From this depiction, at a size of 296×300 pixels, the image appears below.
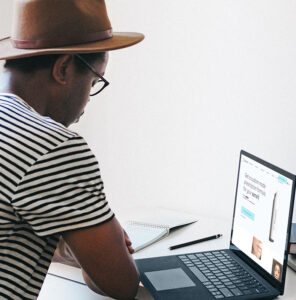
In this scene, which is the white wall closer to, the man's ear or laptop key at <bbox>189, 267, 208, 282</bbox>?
laptop key at <bbox>189, 267, 208, 282</bbox>

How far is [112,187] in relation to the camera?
217 cm

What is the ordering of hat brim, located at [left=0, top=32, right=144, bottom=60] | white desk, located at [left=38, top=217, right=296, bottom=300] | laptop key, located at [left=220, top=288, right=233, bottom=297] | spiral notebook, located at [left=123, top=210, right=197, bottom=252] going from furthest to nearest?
spiral notebook, located at [left=123, top=210, right=197, bottom=252]
white desk, located at [left=38, top=217, right=296, bottom=300]
laptop key, located at [left=220, top=288, right=233, bottom=297]
hat brim, located at [left=0, top=32, right=144, bottom=60]

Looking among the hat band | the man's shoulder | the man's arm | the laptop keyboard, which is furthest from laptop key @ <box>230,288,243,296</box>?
the hat band

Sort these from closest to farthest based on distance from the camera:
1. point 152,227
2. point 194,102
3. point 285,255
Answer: point 285,255 < point 152,227 < point 194,102

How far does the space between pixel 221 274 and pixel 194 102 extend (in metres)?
0.74

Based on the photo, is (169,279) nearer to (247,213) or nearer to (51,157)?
(247,213)

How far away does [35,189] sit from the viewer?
0.99m

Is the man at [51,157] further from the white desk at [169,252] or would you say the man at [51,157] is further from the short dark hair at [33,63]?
the white desk at [169,252]

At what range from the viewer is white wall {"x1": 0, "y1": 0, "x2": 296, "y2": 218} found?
1721 mm

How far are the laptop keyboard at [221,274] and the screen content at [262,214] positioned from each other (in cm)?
5

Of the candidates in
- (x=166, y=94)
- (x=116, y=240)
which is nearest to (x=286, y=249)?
(x=116, y=240)

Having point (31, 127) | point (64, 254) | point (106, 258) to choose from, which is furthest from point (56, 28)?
point (64, 254)

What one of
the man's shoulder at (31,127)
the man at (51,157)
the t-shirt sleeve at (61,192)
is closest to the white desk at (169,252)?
the man at (51,157)

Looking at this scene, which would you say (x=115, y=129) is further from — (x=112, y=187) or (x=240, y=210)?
(x=240, y=210)
